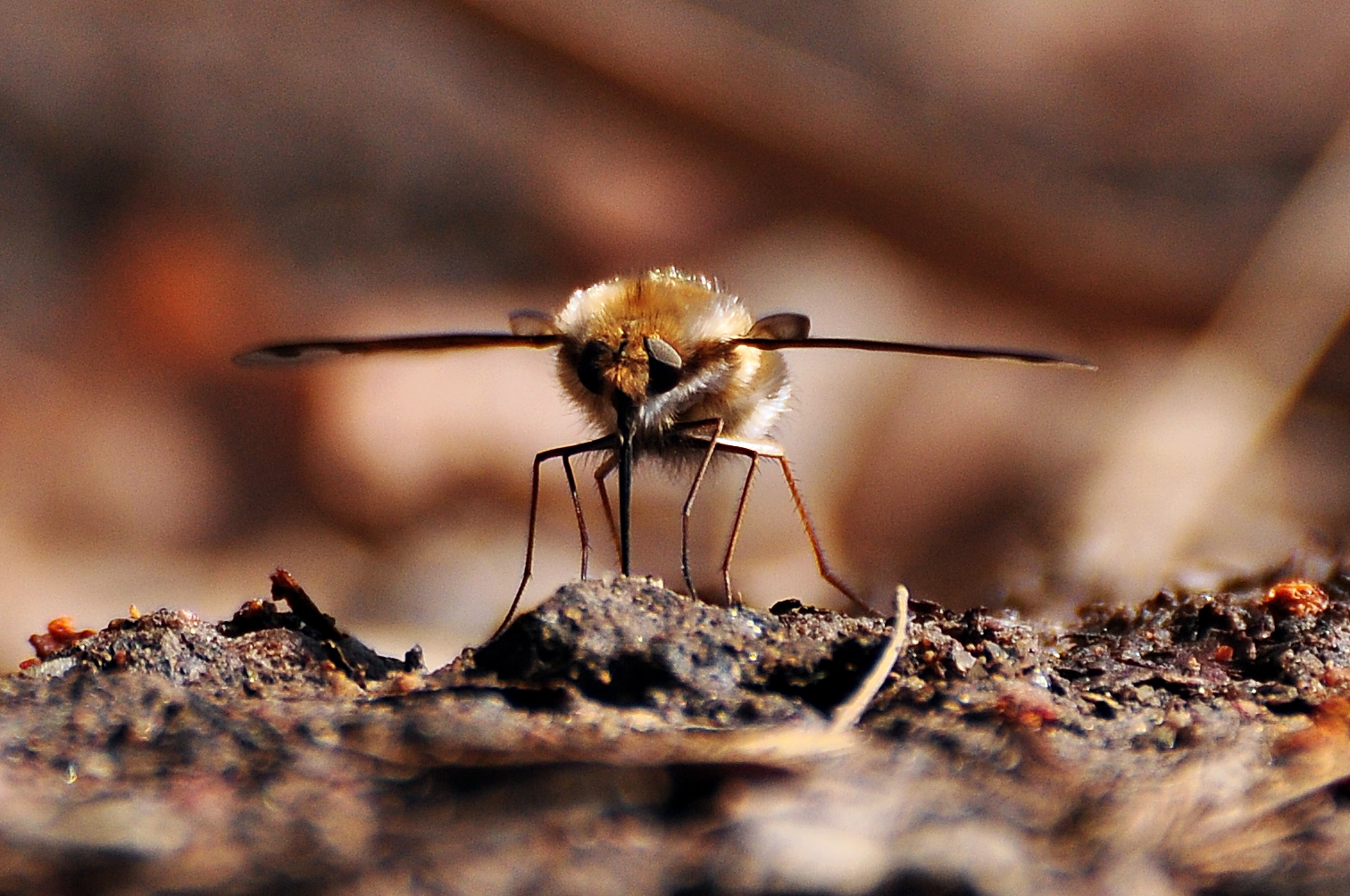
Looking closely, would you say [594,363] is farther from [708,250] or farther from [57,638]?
[708,250]

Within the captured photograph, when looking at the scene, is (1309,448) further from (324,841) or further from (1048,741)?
(324,841)

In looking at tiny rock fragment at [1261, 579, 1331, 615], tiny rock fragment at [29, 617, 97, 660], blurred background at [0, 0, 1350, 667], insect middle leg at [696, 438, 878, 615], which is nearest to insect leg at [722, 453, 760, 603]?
insect middle leg at [696, 438, 878, 615]

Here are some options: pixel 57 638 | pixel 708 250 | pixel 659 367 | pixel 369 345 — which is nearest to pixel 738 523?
pixel 659 367

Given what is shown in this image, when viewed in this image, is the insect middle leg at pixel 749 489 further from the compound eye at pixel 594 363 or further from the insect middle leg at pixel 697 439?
the compound eye at pixel 594 363

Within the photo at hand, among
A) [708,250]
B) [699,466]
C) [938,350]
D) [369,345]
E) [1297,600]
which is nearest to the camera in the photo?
[1297,600]

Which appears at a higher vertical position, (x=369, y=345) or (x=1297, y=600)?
(x=369, y=345)

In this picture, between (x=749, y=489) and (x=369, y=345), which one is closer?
(x=369, y=345)
